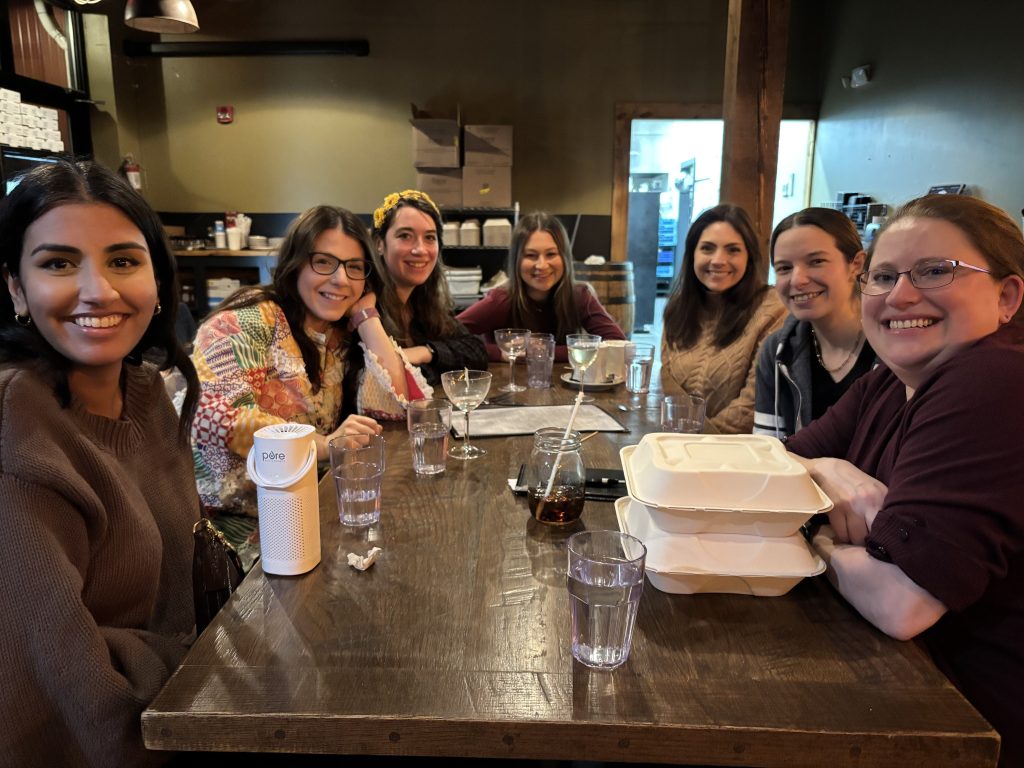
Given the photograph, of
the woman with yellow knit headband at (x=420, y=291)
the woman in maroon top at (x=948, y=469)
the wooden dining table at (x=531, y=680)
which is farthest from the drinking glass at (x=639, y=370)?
the wooden dining table at (x=531, y=680)

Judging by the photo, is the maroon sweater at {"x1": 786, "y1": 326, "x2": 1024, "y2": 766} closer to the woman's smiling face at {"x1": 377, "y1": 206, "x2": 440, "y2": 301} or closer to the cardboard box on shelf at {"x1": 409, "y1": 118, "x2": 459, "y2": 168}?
the woman's smiling face at {"x1": 377, "y1": 206, "x2": 440, "y2": 301}

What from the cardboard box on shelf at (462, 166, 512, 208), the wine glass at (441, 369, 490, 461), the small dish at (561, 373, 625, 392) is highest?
the cardboard box on shelf at (462, 166, 512, 208)

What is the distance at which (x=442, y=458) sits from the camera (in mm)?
1484

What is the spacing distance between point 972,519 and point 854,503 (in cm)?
19

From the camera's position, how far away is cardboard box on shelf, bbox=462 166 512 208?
17.6 feet

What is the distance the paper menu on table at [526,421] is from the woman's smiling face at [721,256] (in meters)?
1.00

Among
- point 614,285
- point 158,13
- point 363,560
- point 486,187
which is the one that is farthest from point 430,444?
point 486,187

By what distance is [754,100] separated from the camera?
3.52m

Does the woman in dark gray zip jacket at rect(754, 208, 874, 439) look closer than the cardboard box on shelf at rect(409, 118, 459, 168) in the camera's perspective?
Yes

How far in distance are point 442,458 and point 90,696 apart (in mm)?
756

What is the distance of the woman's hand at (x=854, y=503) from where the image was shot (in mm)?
1050

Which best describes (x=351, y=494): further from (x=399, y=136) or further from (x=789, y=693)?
(x=399, y=136)

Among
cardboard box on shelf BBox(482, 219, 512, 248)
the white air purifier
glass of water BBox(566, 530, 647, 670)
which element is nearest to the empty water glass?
the white air purifier

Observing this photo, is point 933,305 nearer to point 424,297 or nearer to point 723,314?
point 723,314
